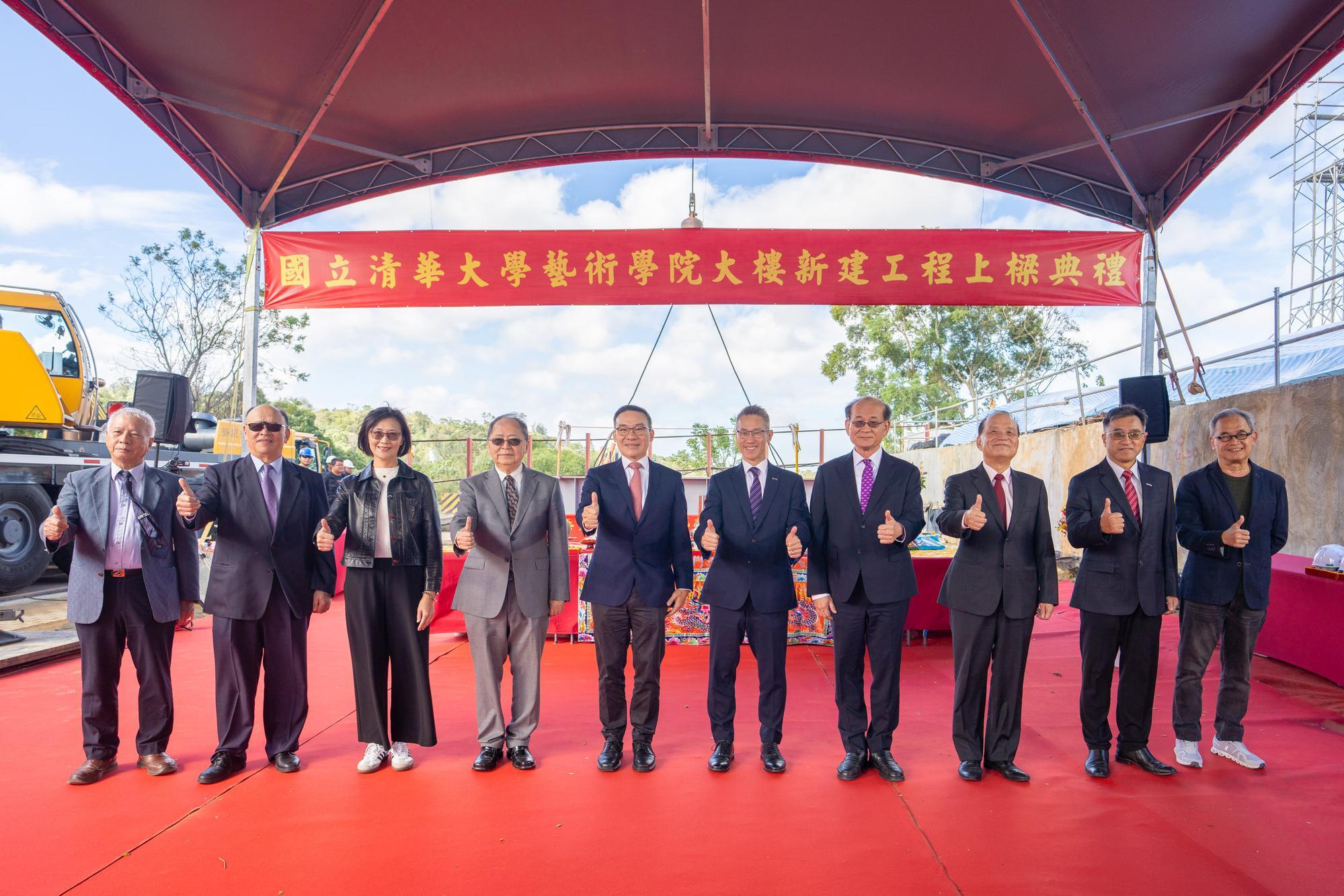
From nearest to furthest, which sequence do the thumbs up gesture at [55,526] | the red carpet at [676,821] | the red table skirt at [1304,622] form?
the red carpet at [676,821], the thumbs up gesture at [55,526], the red table skirt at [1304,622]

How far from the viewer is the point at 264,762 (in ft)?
9.95

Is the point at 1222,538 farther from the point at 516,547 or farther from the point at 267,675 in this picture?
the point at 267,675

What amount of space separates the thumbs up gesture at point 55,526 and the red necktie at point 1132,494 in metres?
4.11

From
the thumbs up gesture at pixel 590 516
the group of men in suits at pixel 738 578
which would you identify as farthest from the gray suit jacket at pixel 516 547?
the thumbs up gesture at pixel 590 516

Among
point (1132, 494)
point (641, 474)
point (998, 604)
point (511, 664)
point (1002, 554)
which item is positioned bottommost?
point (511, 664)

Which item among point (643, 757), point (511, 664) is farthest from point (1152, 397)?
point (511, 664)

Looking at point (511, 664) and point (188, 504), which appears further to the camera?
point (511, 664)

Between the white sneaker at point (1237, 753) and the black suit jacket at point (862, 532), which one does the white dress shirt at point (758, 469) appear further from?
the white sneaker at point (1237, 753)

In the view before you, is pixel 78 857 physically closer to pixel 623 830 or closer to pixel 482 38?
pixel 623 830

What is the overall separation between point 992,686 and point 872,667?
47 centimetres

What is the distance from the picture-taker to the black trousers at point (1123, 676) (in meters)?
2.99

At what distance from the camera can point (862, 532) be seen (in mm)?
2977

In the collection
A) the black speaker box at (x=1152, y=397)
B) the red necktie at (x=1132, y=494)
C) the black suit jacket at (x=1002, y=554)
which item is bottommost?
the black suit jacket at (x=1002, y=554)

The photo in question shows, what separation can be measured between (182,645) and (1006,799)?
5.25m
